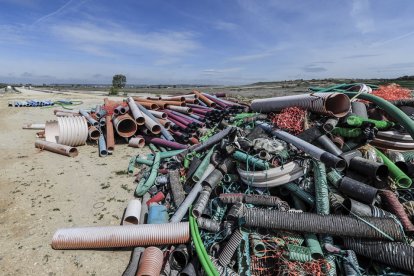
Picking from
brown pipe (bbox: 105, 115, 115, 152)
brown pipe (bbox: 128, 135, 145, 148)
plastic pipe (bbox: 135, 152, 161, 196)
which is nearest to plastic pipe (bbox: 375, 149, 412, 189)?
plastic pipe (bbox: 135, 152, 161, 196)

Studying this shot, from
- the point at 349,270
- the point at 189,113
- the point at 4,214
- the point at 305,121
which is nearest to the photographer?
the point at 349,270

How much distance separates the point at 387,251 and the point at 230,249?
6.87 feet

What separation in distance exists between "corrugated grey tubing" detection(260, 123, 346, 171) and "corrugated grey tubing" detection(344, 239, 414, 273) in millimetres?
1249

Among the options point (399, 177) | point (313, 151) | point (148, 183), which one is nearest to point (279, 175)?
point (313, 151)

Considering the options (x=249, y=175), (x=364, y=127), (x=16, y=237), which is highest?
(x=364, y=127)

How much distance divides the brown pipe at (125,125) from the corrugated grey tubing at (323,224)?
22.2 ft

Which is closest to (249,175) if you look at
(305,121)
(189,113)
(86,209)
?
(305,121)

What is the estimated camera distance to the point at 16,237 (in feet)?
15.4

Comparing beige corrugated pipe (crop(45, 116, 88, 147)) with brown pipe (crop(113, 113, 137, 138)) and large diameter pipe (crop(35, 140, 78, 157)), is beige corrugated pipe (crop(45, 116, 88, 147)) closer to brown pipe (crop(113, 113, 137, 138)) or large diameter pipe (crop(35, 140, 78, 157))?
large diameter pipe (crop(35, 140, 78, 157))

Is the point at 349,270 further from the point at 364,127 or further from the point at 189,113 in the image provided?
the point at 189,113

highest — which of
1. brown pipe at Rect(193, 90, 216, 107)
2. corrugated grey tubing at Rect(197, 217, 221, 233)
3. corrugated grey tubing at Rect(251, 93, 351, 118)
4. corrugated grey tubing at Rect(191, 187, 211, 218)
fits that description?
corrugated grey tubing at Rect(251, 93, 351, 118)

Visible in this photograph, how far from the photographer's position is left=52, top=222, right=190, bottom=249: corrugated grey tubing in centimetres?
426

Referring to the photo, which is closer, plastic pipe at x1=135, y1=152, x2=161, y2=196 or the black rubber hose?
the black rubber hose

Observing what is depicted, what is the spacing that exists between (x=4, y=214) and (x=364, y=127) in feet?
24.5
